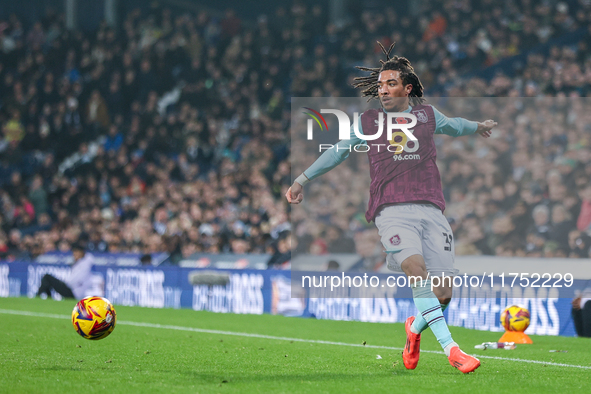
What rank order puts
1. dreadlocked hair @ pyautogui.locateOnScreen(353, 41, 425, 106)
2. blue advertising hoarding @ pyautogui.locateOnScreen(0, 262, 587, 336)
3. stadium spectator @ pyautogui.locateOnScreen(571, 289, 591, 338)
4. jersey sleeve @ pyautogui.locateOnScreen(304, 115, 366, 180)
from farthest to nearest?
blue advertising hoarding @ pyautogui.locateOnScreen(0, 262, 587, 336)
stadium spectator @ pyautogui.locateOnScreen(571, 289, 591, 338)
dreadlocked hair @ pyautogui.locateOnScreen(353, 41, 425, 106)
jersey sleeve @ pyautogui.locateOnScreen(304, 115, 366, 180)

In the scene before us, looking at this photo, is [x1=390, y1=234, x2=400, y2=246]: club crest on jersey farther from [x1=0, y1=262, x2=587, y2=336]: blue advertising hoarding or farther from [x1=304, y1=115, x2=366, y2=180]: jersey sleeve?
[x1=0, y1=262, x2=587, y2=336]: blue advertising hoarding

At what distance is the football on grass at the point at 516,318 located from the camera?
343 inches

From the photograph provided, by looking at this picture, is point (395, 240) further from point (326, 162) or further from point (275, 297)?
point (275, 297)

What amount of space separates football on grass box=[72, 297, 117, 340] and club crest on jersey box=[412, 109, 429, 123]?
320 cm

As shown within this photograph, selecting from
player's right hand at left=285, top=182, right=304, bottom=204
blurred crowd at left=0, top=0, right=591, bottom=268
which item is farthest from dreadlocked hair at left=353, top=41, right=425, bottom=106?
blurred crowd at left=0, top=0, right=591, bottom=268

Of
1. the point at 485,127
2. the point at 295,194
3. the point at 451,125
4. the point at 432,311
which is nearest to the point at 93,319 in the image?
the point at 295,194

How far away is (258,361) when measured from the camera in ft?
21.9

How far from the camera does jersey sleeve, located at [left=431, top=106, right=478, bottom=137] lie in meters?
6.34

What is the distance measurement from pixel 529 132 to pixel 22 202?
14.1 m

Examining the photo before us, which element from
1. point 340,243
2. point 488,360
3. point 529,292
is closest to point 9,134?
point 340,243

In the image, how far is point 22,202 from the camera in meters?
21.0

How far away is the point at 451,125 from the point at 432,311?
1.63 m

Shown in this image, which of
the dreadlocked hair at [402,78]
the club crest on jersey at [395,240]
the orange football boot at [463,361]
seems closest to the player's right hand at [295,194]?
the club crest on jersey at [395,240]

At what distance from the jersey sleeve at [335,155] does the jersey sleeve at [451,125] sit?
663 millimetres
